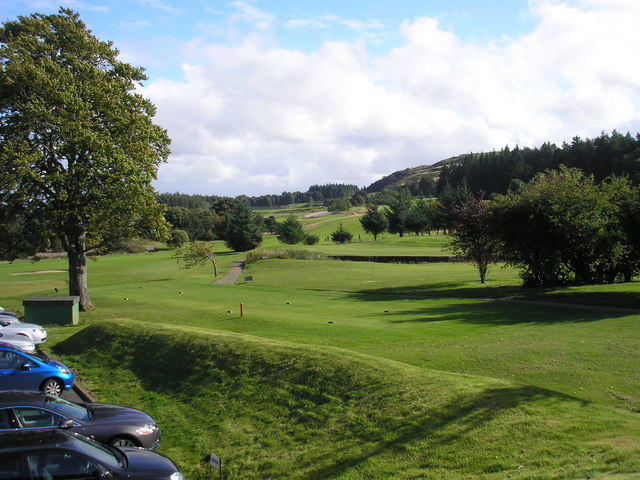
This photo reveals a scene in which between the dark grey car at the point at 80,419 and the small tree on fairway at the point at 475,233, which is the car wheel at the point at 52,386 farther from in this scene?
the small tree on fairway at the point at 475,233

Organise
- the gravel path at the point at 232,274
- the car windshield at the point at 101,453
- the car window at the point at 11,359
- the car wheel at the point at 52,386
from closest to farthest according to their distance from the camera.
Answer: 1. the car windshield at the point at 101,453
2. the car window at the point at 11,359
3. the car wheel at the point at 52,386
4. the gravel path at the point at 232,274

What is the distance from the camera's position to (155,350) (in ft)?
61.2

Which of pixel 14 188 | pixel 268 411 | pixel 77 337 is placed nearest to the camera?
pixel 268 411

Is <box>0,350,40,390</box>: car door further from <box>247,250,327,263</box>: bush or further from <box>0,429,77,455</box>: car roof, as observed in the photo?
<box>247,250,327,263</box>: bush

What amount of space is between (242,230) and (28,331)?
8027cm

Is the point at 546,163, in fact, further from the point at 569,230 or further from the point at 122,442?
the point at 122,442

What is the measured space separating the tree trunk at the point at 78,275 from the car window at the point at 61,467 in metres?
26.4

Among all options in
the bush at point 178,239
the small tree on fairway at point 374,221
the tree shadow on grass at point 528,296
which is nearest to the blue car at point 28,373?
the tree shadow on grass at point 528,296

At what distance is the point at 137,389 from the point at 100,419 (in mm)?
5713

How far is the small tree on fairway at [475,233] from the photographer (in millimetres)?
42062

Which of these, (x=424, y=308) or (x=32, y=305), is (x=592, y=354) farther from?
(x=32, y=305)

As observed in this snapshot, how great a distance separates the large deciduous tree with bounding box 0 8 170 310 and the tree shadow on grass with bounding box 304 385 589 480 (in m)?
21.8

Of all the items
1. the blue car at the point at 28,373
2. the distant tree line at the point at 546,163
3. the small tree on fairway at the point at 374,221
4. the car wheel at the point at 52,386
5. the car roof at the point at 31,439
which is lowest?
the car wheel at the point at 52,386

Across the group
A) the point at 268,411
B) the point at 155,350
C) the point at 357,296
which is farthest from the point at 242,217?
the point at 268,411
